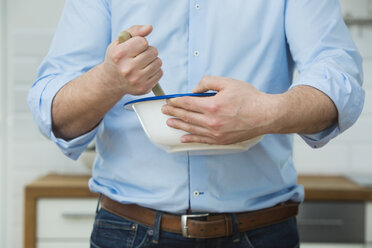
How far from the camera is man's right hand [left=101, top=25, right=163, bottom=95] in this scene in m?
0.75

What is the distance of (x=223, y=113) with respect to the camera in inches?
28.4

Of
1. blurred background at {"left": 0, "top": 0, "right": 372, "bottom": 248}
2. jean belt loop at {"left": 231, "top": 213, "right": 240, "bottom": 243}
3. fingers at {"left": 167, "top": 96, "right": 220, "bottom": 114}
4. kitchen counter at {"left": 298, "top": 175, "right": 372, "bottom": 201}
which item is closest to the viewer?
fingers at {"left": 167, "top": 96, "right": 220, "bottom": 114}

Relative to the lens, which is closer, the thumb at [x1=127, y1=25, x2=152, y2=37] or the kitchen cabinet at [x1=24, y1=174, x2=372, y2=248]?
the thumb at [x1=127, y1=25, x2=152, y2=37]

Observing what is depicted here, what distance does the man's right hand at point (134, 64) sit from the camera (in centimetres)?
75

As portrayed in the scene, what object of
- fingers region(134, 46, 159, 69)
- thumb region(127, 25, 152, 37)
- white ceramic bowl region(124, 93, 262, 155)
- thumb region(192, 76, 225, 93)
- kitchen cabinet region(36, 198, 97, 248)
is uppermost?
thumb region(127, 25, 152, 37)

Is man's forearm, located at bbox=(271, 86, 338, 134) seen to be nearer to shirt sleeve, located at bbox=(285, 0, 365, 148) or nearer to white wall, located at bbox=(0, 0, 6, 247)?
shirt sleeve, located at bbox=(285, 0, 365, 148)

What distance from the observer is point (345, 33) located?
0.93 m

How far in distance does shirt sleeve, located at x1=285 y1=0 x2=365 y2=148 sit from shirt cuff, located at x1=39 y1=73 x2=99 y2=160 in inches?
15.8

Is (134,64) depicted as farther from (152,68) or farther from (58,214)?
(58,214)

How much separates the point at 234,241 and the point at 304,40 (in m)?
0.38

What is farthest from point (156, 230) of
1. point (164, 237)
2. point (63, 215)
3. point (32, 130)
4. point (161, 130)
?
point (32, 130)

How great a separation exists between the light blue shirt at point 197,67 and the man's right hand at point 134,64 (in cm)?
17

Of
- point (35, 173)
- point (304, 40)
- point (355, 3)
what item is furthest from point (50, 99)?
point (355, 3)

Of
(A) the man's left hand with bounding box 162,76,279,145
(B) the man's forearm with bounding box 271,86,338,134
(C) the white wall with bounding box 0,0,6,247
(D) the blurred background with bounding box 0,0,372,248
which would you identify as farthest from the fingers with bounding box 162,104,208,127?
(C) the white wall with bounding box 0,0,6,247
